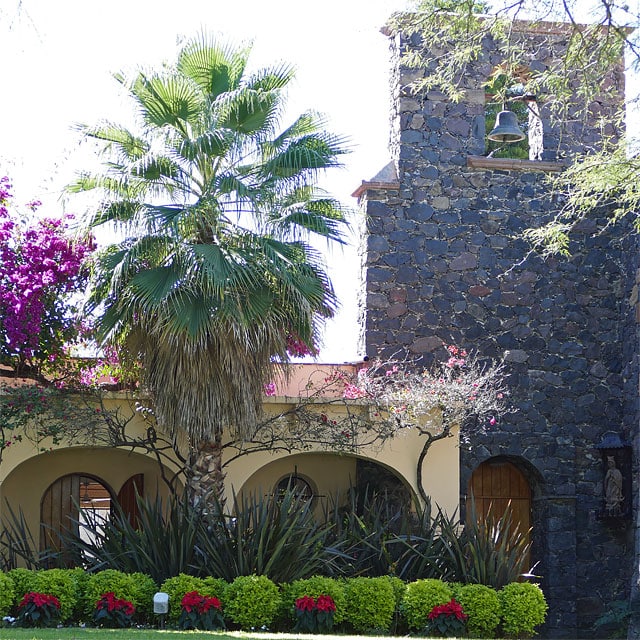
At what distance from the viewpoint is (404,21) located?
10.5m

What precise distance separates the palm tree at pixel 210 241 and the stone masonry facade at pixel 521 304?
3.81 metres

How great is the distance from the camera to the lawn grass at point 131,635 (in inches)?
379

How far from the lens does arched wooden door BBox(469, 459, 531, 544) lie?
17.5m

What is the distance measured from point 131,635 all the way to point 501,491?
29.3ft

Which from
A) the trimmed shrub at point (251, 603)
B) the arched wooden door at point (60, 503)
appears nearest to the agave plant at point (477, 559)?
the trimmed shrub at point (251, 603)

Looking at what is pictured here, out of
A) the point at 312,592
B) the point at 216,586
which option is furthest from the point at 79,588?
→ the point at 312,592

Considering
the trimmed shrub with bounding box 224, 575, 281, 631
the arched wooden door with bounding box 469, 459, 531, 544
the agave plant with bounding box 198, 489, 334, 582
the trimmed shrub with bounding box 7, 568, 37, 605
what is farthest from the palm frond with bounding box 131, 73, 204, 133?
the arched wooden door with bounding box 469, 459, 531, 544

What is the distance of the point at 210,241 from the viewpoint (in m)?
13.5

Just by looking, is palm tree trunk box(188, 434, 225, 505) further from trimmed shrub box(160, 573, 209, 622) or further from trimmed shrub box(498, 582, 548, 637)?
trimmed shrub box(498, 582, 548, 637)

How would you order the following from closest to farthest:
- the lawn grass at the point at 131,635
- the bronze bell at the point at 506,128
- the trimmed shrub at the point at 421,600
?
the lawn grass at the point at 131,635, the trimmed shrub at the point at 421,600, the bronze bell at the point at 506,128

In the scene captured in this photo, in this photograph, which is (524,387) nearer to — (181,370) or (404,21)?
(181,370)

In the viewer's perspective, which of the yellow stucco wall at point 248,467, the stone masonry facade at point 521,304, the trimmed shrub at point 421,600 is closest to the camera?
the trimmed shrub at point 421,600

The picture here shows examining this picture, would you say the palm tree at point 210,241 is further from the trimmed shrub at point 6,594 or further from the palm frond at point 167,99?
the trimmed shrub at point 6,594

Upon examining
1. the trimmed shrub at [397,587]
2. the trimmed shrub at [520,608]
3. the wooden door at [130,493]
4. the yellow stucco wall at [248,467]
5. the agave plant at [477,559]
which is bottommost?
the trimmed shrub at [520,608]
